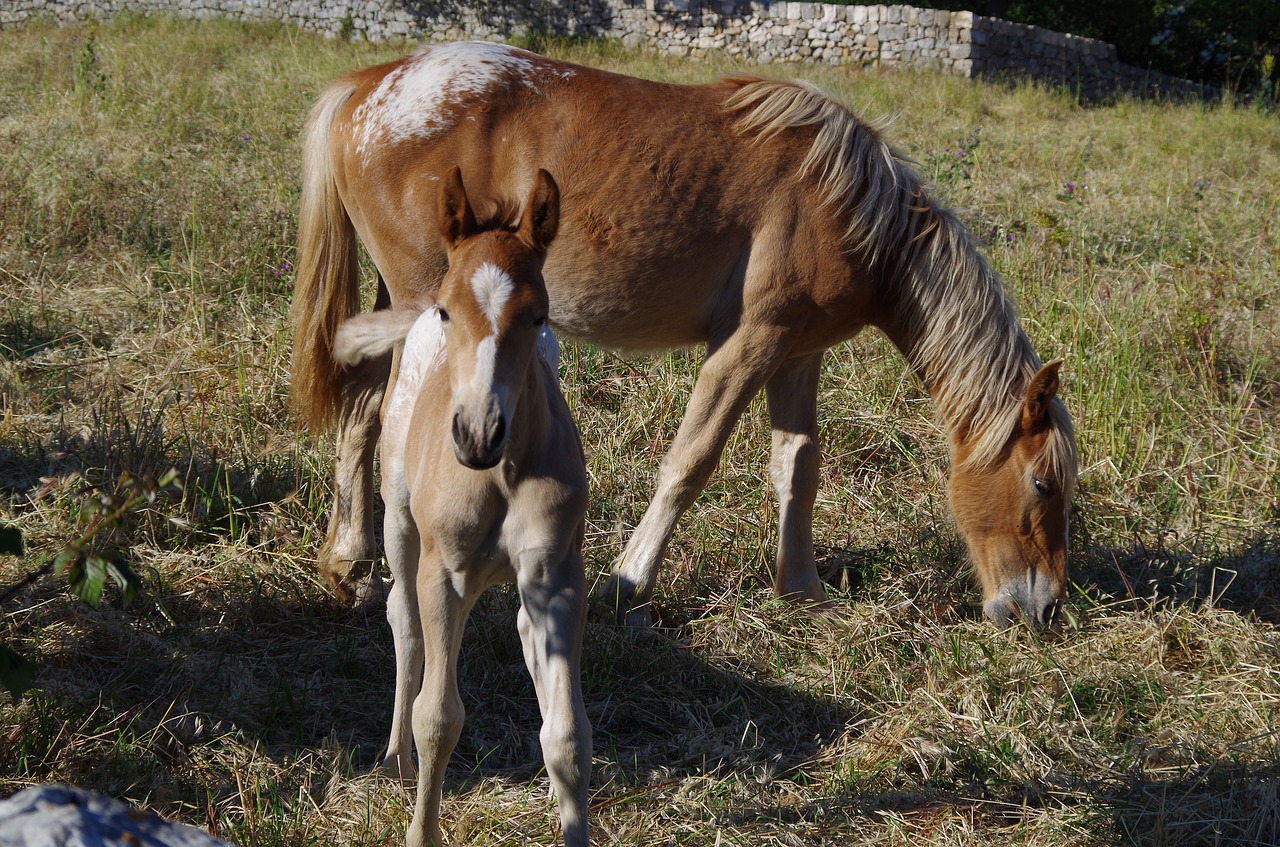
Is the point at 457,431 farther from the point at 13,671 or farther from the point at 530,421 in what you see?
the point at 13,671

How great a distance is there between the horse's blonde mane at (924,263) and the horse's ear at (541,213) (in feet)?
5.95

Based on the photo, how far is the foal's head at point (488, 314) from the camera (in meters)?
2.07

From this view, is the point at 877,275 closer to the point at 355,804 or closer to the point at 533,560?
the point at 533,560

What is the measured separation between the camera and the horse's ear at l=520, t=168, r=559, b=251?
7.85ft

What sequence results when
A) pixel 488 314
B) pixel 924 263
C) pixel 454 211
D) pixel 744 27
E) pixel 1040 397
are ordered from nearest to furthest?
pixel 488 314, pixel 454 211, pixel 1040 397, pixel 924 263, pixel 744 27

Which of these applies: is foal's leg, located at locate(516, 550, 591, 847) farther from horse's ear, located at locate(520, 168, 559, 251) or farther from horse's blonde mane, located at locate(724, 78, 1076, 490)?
horse's blonde mane, located at locate(724, 78, 1076, 490)

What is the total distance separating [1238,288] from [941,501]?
3.29m

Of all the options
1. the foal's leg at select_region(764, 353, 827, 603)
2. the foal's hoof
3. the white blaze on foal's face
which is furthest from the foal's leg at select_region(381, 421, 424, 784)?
the foal's leg at select_region(764, 353, 827, 603)

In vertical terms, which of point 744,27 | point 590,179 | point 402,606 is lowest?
point 402,606

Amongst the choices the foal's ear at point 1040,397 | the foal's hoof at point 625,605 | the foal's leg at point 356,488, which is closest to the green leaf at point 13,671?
the foal's leg at point 356,488

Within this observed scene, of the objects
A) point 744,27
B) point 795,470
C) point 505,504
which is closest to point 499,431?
point 505,504

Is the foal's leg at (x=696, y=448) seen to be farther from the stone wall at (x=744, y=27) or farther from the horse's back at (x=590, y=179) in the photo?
the stone wall at (x=744, y=27)

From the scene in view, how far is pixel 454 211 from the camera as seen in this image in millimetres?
2363

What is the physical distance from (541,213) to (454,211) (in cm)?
20
